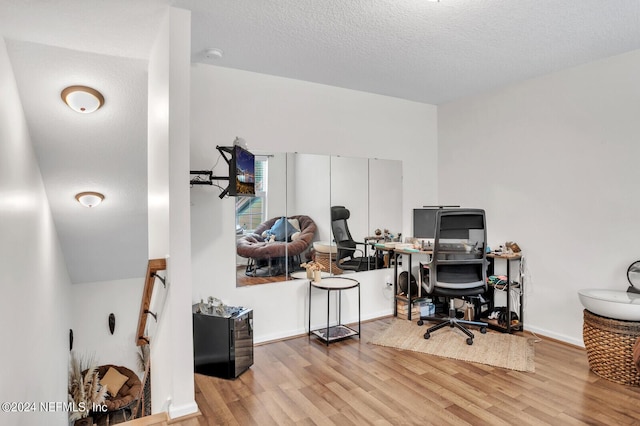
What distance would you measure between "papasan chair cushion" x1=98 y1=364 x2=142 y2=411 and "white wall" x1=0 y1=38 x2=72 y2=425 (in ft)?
3.81

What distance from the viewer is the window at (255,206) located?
3.60 meters

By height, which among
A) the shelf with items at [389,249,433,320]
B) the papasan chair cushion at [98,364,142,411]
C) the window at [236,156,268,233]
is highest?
the window at [236,156,268,233]

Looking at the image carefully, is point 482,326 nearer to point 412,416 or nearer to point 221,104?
point 412,416

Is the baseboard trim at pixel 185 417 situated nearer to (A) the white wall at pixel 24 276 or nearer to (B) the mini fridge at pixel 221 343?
(B) the mini fridge at pixel 221 343

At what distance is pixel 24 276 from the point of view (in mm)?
2898

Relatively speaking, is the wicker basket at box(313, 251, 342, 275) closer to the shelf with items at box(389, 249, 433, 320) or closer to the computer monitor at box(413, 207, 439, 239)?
the shelf with items at box(389, 249, 433, 320)

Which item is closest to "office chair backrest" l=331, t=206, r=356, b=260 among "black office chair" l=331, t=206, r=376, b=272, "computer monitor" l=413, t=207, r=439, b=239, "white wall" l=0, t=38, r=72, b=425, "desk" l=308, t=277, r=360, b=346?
"black office chair" l=331, t=206, r=376, b=272

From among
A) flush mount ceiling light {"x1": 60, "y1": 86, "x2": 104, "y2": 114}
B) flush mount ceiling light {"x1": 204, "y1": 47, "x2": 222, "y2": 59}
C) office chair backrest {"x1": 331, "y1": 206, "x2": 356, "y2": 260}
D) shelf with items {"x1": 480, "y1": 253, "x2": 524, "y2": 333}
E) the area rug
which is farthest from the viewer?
office chair backrest {"x1": 331, "y1": 206, "x2": 356, "y2": 260}

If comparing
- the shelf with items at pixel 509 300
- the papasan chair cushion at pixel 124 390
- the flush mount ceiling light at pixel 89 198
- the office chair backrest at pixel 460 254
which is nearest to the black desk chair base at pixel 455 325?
the shelf with items at pixel 509 300

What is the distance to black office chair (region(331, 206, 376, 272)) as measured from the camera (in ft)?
13.6

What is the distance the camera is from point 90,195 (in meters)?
4.04

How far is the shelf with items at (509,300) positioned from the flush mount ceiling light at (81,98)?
12.8 ft

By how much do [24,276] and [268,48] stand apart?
2564 mm

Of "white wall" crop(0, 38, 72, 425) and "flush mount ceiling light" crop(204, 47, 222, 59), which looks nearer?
"white wall" crop(0, 38, 72, 425)
